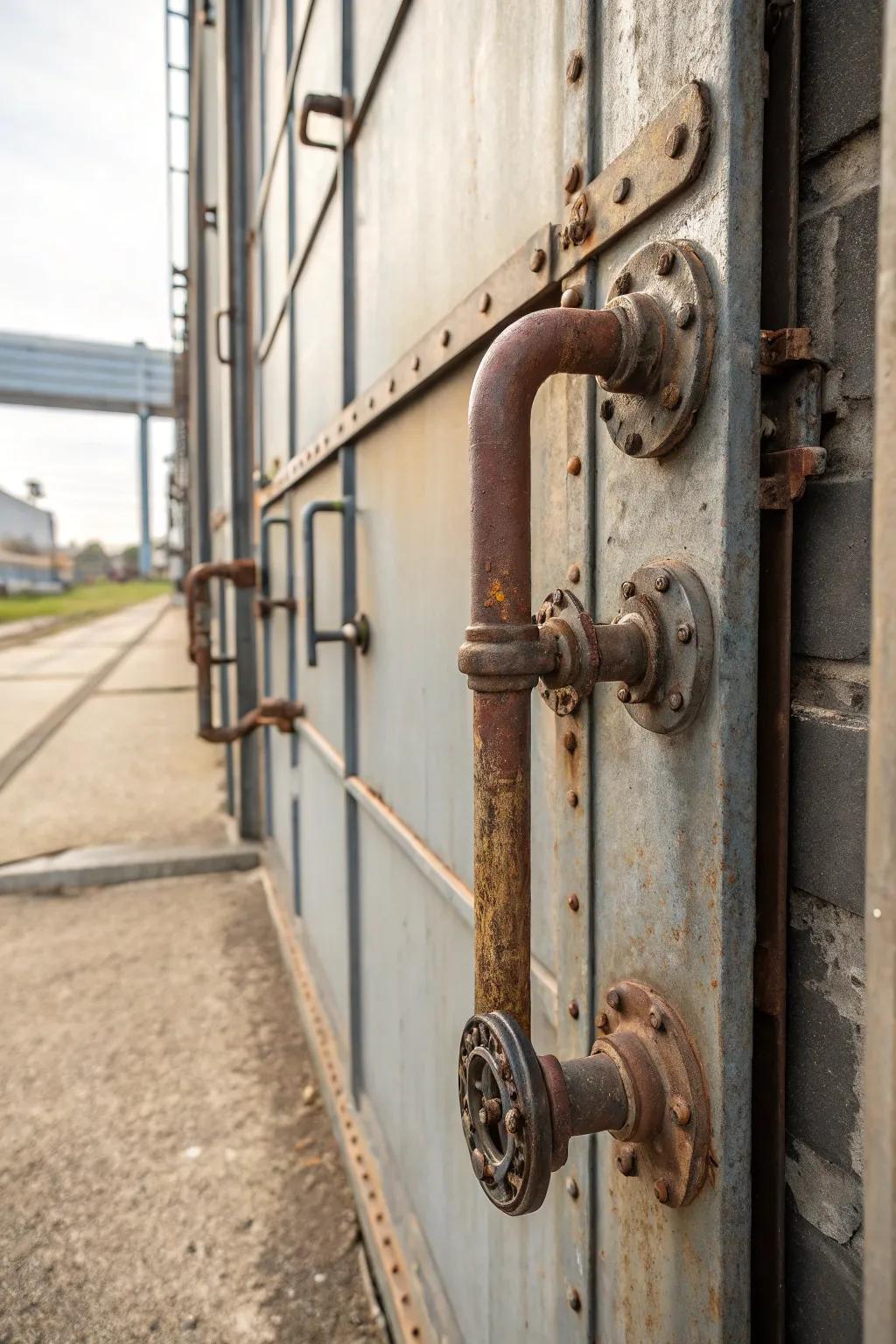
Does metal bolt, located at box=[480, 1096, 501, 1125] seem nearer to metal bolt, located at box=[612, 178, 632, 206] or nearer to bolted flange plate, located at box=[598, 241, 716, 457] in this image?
bolted flange plate, located at box=[598, 241, 716, 457]

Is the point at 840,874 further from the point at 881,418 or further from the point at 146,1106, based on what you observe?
the point at 146,1106

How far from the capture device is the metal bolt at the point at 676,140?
2.16 feet

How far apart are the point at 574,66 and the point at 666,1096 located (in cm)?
94

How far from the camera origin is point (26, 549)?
158ft

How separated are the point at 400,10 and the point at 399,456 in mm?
758

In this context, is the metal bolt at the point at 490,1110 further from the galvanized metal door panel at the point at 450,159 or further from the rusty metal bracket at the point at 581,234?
the galvanized metal door panel at the point at 450,159

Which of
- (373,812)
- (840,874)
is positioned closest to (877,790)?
(840,874)

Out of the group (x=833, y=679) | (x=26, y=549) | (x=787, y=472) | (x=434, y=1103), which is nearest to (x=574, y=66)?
(x=787, y=472)

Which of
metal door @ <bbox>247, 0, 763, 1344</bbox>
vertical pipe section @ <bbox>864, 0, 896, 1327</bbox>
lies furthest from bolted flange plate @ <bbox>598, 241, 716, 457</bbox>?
vertical pipe section @ <bbox>864, 0, 896, 1327</bbox>

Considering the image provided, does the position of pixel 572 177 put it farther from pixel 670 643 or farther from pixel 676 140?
pixel 670 643

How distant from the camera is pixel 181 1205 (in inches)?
83.4

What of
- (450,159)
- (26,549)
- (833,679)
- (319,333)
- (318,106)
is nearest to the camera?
(833,679)

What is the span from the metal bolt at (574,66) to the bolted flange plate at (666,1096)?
0.85 metres

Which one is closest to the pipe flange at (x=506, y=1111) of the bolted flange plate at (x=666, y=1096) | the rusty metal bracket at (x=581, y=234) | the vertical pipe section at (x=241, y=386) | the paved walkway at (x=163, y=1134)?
the bolted flange plate at (x=666, y=1096)
